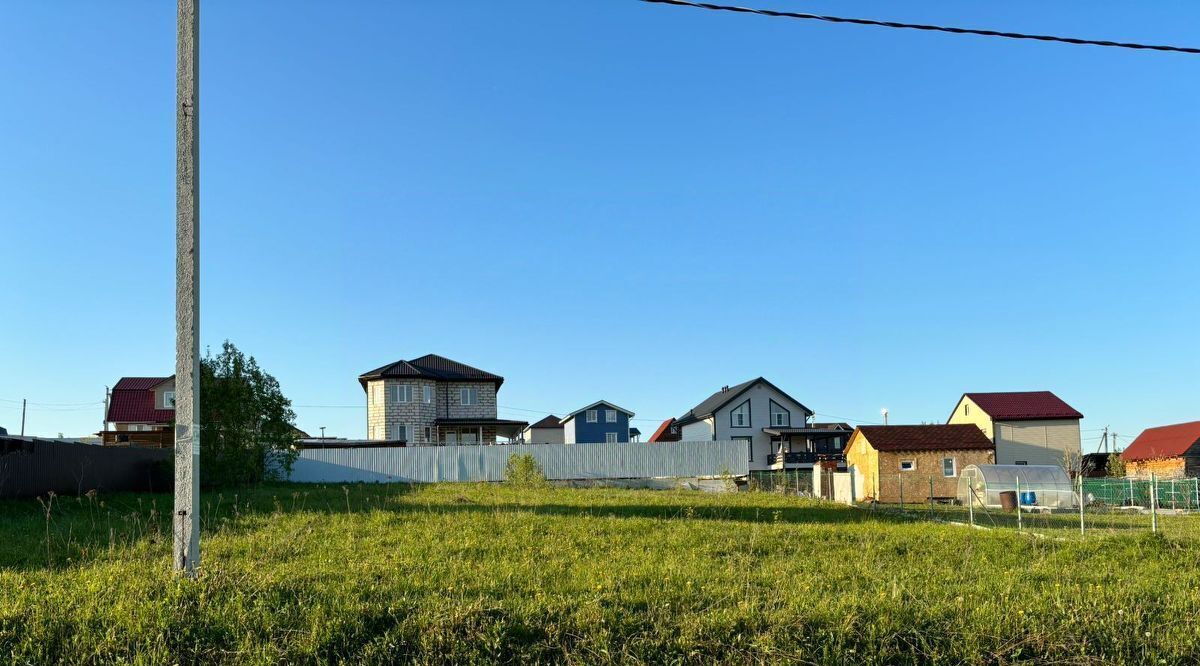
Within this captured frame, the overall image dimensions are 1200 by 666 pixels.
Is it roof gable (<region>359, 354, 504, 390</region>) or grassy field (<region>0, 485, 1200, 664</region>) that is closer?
grassy field (<region>0, 485, 1200, 664</region>)

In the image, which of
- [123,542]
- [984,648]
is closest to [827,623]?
[984,648]

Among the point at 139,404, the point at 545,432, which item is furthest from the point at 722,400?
the point at 139,404

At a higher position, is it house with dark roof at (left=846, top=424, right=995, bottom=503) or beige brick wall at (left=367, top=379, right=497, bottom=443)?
beige brick wall at (left=367, top=379, right=497, bottom=443)

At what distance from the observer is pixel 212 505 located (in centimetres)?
1680

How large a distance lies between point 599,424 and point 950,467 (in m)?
26.9

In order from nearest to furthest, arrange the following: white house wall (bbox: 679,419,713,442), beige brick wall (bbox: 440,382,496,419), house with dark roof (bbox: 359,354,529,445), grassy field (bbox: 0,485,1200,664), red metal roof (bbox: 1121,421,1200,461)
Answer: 1. grassy field (bbox: 0,485,1200,664)
2. red metal roof (bbox: 1121,421,1200,461)
3. house with dark roof (bbox: 359,354,529,445)
4. beige brick wall (bbox: 440,382,496,419)
5. white house wall (bbox: 679,419,713,442)

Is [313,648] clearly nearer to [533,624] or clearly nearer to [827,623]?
[533,624]

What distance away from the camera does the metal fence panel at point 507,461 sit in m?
37.6

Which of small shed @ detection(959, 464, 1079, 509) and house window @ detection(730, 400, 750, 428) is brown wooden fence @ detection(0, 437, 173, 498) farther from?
house window @ detection(730, 400, 750, 428)

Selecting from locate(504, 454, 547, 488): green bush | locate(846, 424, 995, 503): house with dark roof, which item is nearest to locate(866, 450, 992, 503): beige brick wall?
locate(846, 424, 995, 503): house with dark roof

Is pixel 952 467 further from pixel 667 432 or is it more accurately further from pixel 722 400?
pixel 667 432

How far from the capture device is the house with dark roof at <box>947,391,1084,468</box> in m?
49.1

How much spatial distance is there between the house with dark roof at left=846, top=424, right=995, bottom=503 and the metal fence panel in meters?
5.70

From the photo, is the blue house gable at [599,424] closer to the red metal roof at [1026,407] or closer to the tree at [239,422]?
the red metal roof at [1026,407]
